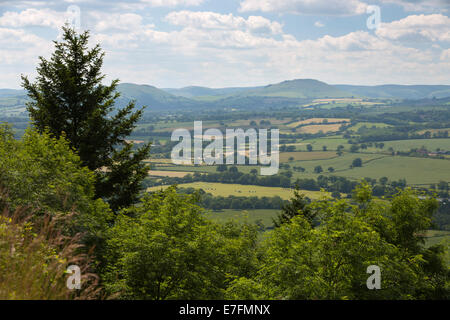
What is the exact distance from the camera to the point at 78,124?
26781 mm

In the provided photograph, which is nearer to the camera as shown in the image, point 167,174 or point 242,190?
point 242,190

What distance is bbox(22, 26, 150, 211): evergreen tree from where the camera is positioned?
85.1 ft

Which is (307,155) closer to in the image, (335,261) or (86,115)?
(86,115)

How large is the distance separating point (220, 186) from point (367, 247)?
99.1 meters

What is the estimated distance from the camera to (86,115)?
26578 millimetres

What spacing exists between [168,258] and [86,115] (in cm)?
1769

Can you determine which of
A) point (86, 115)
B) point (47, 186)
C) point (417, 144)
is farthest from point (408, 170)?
point (47, 186)

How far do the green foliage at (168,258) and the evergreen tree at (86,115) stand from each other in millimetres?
12313

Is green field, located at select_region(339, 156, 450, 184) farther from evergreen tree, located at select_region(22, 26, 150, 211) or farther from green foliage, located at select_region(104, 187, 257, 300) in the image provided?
green foliage, located at select_region(104, 187, 257, 300)

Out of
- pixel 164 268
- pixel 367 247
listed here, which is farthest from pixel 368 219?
pixel 164 268

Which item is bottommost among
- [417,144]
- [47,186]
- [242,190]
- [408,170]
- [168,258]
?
[242,190]

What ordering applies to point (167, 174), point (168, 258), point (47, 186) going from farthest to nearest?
point (167, 174) < point (47, 186) < point (168, 258)

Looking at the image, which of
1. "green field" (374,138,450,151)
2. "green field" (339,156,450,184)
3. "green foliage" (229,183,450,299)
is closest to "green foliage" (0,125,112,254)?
"green foliage" (229,183,450,299)

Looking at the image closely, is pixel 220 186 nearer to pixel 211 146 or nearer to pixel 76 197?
pixel 211 146
